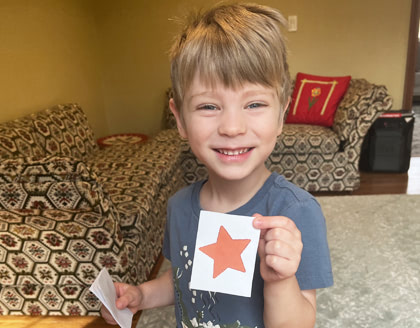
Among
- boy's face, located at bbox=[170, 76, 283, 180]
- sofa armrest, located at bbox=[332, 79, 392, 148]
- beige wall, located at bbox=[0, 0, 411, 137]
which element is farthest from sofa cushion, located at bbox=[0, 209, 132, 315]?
sofa armrest, located at bbox=[332, 79, 392, 148]

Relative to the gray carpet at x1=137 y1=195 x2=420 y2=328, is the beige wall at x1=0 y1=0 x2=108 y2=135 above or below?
above

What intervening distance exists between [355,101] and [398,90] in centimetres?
121

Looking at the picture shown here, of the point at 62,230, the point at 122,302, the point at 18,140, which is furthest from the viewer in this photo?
the point at 18,140

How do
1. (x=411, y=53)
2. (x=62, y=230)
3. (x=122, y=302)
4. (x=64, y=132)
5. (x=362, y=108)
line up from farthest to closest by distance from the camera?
(x=411, y=53)
(x=362, y=108)
(x=64, y=132)
(x=62, y=230)
(x=122, y=302)

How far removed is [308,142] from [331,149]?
0.20 meters

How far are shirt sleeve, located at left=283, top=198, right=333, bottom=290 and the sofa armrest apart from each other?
2368 mm

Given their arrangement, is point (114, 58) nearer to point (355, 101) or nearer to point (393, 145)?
point (355, 101)

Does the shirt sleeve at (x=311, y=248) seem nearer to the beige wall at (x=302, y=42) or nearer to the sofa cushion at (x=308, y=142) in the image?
the sofa cushion at (x=308, y=142)

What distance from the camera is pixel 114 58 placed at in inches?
154

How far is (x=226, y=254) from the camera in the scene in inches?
23.0

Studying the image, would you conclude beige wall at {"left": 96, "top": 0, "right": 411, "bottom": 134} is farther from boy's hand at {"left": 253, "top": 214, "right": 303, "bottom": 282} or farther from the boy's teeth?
boy's hand at {"left": 253, "top": 214, "right": 303, "bottom": 282}

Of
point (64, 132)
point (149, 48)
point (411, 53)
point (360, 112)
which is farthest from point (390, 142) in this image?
point (64, 132)

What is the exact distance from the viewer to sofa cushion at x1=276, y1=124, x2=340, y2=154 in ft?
9.41

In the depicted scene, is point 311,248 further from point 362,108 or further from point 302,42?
point 302,42
